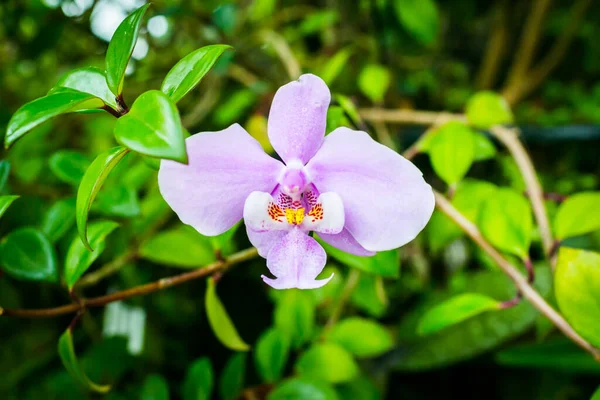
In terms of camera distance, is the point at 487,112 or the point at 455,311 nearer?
the point at 455,311

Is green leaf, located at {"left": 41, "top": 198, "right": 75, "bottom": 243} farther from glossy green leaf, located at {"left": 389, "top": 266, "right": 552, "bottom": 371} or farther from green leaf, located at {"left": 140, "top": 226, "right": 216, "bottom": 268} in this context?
glossy green leaf, located at {"left": 389, "top": 266, "right": 552, "bottom": 371}

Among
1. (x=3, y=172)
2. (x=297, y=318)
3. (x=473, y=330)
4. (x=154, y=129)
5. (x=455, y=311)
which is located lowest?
(x=473, y=330)

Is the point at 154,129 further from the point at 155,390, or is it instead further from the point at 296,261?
the point at 155,390

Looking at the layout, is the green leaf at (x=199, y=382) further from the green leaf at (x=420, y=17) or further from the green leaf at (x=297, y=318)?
the green leaf at (x=420, y=17)

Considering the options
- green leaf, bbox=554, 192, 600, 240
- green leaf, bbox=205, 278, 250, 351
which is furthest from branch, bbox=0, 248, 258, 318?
green leaf, bbox=554, 192, 600, 240

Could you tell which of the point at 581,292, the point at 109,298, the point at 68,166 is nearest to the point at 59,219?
the point at 68,166

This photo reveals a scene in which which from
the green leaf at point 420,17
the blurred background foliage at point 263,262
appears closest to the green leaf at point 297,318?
the blurred background foliage at point 263,262

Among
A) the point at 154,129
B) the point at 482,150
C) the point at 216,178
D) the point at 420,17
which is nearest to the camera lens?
the point at 154,129
